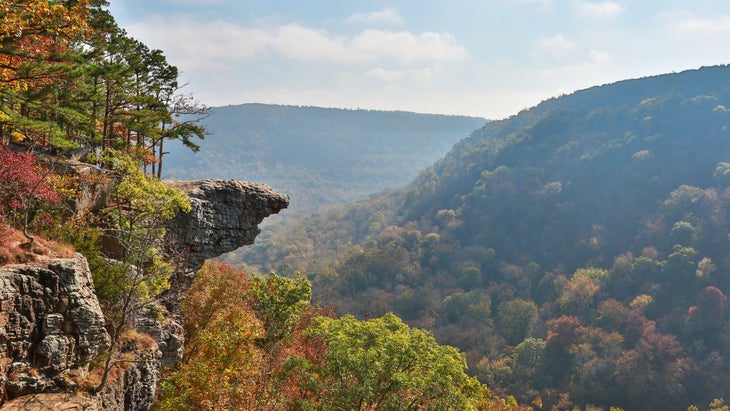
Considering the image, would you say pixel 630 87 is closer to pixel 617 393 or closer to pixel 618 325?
pixel 618 325

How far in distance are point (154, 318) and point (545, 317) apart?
8940 cm

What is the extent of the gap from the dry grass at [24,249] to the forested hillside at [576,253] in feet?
230

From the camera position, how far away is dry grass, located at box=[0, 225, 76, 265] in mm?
12284

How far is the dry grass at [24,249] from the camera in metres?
12.3

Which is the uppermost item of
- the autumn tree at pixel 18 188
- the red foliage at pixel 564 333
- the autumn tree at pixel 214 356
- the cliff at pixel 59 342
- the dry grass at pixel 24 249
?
the autumn tree at pixel 18 188

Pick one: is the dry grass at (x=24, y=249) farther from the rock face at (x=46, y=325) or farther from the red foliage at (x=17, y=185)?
the red foliage at (x=17, y=185)

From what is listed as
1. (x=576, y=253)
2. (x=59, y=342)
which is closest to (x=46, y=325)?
(x=59, y=342)

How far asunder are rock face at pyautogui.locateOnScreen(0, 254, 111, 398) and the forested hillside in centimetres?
6932

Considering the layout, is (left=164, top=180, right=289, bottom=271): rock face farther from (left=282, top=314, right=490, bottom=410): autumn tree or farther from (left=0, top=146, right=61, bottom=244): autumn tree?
(left=282, top=314, right=490, bottom=410): autumn tree

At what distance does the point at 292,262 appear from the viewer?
14788 centimetres

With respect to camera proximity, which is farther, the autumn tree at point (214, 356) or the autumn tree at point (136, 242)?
the autumn tree at point (214, 356)

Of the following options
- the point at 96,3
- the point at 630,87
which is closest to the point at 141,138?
the point at 96,3

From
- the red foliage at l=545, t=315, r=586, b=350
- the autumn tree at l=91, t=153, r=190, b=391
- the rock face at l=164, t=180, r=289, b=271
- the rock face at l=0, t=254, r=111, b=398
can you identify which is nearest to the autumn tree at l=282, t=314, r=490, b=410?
the autumn tree at l=91, t=153, r=190, b=391

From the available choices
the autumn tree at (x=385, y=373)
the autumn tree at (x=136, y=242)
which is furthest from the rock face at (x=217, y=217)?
the autumn tree at (x=385, y=373)
